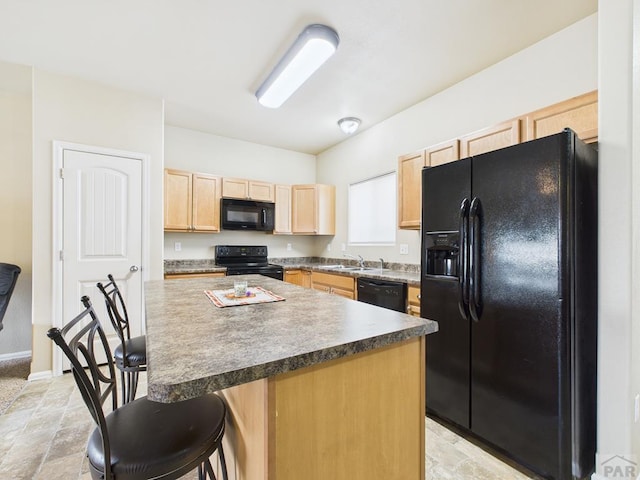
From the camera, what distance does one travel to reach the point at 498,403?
1.69m

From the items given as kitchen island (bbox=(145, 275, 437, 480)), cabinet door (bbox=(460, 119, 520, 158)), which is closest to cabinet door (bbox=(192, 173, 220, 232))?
kitchen island (bbox=(145, 275, 437, 480))

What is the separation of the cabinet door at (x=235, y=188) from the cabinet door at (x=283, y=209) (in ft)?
1.63

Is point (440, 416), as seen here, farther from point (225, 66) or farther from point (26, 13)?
point (26, 13)

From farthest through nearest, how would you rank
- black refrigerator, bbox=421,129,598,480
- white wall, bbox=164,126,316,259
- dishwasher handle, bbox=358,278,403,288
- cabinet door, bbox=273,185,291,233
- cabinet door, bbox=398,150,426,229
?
1. cabinet door, bbox=273,185,291,233
2. white wall, bbox=164,126,316,259
3. cabinet door, bbox=398,150,426,229
4. dishwasher handle, bbox=358,278,403,288
5. black refrigerator, bbox=421,129,598,480

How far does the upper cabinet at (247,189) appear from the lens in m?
4.14

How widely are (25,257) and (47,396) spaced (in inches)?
59.6

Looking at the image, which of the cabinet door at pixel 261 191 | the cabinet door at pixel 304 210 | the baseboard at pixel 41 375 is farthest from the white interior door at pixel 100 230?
the cabinet door at pixel 304 210

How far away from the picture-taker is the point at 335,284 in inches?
143

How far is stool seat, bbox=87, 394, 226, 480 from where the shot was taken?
0.85m

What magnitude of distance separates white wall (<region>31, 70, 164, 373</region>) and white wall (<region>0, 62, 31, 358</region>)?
57 cm

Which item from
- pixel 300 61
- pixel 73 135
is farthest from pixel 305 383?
pixel 73 135

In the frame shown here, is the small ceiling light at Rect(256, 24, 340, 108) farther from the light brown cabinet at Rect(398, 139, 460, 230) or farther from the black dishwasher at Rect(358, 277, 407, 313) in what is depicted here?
the black dishwasher at Rect(358, 277, 407, 313)

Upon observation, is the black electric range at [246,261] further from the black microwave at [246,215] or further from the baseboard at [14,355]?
the baseboard at [14,355]

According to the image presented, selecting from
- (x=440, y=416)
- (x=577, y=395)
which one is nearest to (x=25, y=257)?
(x=440, y=416)
